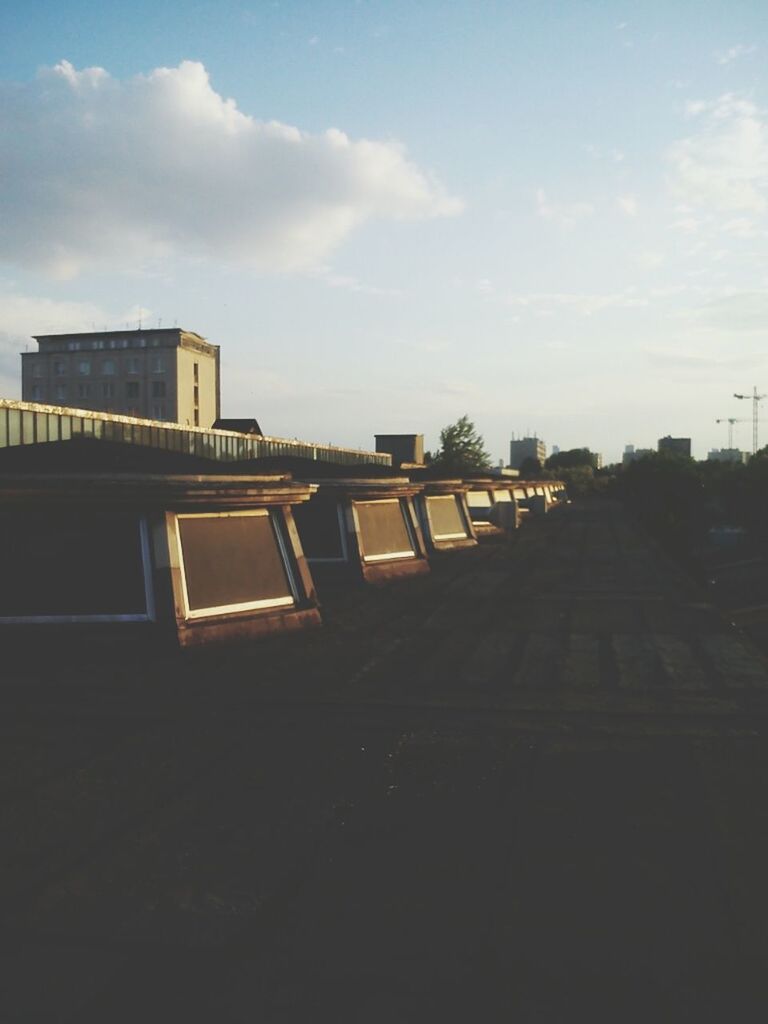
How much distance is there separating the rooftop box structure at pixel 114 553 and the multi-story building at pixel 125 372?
107m

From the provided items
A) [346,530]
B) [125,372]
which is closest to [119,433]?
[346,530]

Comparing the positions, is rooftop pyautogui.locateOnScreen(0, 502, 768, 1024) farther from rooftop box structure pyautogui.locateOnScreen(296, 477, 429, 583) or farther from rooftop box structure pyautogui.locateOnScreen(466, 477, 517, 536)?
rooftop box structure pyautogui.locateOnScreen(466, 477, 517, 536)

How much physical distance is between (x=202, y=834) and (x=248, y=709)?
338 centimetres

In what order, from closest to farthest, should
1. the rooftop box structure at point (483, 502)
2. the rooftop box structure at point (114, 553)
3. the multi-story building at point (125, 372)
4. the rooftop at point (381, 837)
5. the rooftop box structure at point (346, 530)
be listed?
the rooftop at point (381, 837)
the rooftop box structure at point (114, 553)
the rooftop box structure at point (346, 530)
the rooftop box structure at point (483, 502)
the multi-story building at point (125, 372)

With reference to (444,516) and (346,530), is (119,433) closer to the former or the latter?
(346,530)

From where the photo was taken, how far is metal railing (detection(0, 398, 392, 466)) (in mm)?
18766

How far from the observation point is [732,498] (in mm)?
96125

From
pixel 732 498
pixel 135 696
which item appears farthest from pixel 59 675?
pixel 732 498

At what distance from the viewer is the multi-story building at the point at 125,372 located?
120 metres

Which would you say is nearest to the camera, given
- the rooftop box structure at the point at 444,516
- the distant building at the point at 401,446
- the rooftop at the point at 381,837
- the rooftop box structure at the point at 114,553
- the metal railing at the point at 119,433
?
the rooftop at the point at 381,837

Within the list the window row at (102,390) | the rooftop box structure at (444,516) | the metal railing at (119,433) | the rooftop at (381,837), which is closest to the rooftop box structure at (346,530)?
the metal railing at (119,433)

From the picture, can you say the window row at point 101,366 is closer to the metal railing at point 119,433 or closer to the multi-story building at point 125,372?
the multi-story building at point 125,372

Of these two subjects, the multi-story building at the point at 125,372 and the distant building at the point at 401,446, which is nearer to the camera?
the distant building at the point at 401,446

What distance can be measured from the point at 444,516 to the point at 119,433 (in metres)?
13.9
